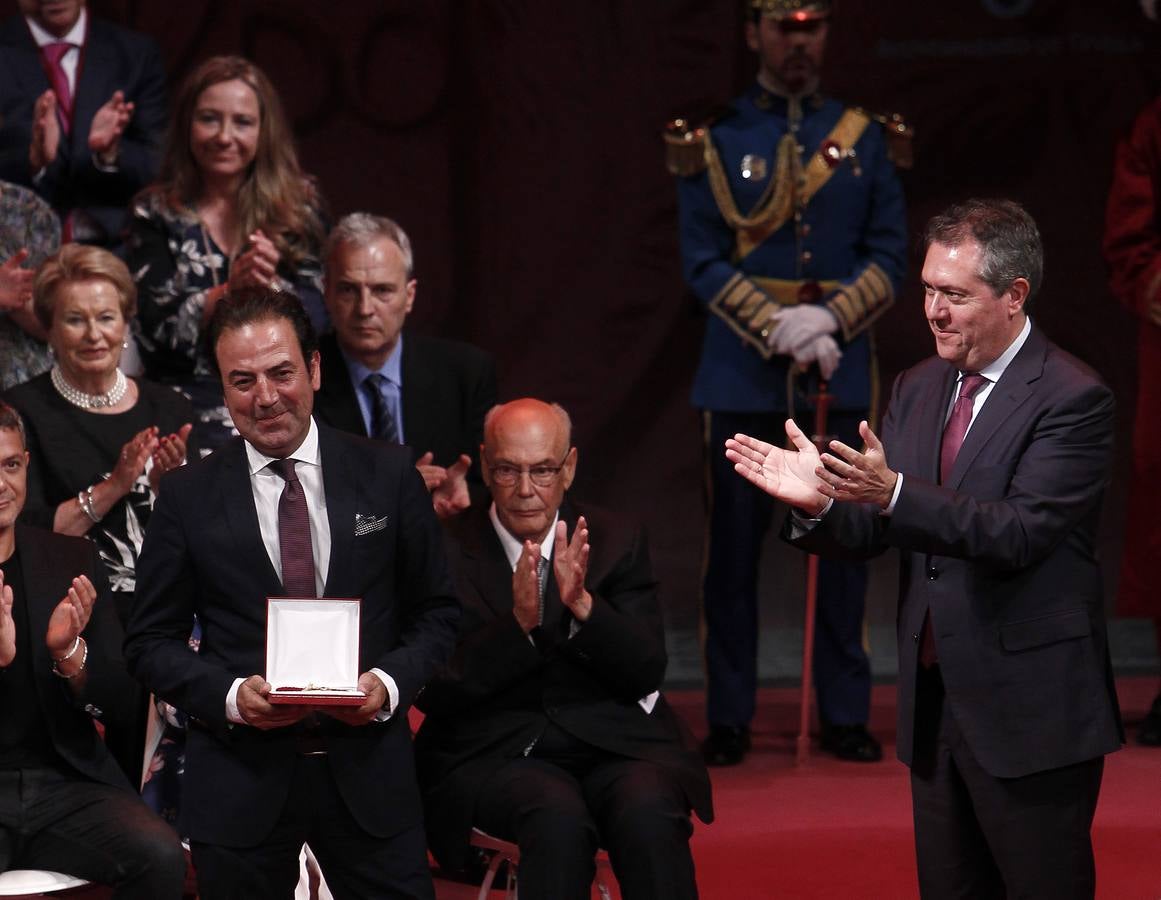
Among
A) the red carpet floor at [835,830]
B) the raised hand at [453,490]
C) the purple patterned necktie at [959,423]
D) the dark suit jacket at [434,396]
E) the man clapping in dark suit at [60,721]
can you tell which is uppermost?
the purple patterned necktie at [959,423]

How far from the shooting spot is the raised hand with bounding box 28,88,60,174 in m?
5.02

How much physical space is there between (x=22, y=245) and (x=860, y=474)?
272 centimetres

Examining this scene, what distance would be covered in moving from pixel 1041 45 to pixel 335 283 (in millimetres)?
3128

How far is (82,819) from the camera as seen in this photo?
3.73 meters

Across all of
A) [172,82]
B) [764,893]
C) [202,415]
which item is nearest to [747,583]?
[764,893]

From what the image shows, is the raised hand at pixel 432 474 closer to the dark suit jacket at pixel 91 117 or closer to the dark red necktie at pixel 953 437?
the dark suit jacket at pixel 91 117

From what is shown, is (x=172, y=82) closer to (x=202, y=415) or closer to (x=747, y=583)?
(x=202, y=415)

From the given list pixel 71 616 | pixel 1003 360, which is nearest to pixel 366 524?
pixel 71 616

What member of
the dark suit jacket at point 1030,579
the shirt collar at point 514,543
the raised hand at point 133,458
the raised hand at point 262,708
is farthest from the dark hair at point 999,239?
the raised hand at point 133,458

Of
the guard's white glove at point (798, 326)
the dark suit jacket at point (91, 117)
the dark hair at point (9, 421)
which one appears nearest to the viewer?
the dark hair at point (9, 421)

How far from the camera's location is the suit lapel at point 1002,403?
329 cm

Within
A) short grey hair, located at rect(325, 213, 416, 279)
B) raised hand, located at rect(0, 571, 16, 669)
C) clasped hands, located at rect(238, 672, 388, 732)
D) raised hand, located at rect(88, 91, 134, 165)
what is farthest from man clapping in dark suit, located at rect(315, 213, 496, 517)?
clasped hands, located at rect(238, 672, 388, 732)

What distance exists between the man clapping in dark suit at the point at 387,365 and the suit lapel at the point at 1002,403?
158cm

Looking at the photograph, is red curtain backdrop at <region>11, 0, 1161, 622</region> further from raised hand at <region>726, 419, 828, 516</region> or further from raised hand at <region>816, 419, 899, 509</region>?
raised hand at <region>816, 419, 899, 509</region>
